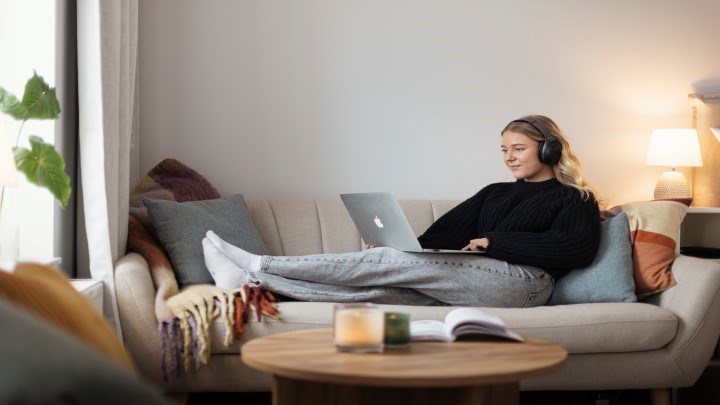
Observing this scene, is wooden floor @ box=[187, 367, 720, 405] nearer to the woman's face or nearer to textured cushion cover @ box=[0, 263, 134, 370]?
the woman's face

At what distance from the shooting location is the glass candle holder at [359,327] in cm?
161

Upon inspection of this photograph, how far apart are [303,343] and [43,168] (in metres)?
0.95

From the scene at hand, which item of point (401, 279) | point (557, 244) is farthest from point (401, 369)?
point (557, 244)

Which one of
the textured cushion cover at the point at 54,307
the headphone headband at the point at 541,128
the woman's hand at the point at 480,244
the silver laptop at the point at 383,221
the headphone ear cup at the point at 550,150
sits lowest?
the woman's hand at the point at 480,244

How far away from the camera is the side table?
2285mm

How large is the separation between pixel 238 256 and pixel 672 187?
2.03 metres

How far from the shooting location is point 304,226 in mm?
3178

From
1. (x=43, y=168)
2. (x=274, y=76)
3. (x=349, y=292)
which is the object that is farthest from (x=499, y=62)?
(x=43, y=168)

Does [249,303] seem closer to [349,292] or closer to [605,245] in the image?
[349,292]

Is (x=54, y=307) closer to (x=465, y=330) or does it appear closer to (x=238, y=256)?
(x=465, y=330)

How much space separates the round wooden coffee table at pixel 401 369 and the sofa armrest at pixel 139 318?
0.71 m

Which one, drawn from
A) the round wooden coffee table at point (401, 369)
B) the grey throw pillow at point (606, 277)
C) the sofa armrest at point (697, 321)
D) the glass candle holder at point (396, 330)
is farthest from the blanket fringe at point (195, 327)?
the sofa armrest at point (697, 321)

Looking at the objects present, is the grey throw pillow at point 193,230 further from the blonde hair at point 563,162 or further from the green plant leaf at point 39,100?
the blonde hair at point 563,162

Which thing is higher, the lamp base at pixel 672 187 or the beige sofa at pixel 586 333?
the lamp base at pixel 672 187
